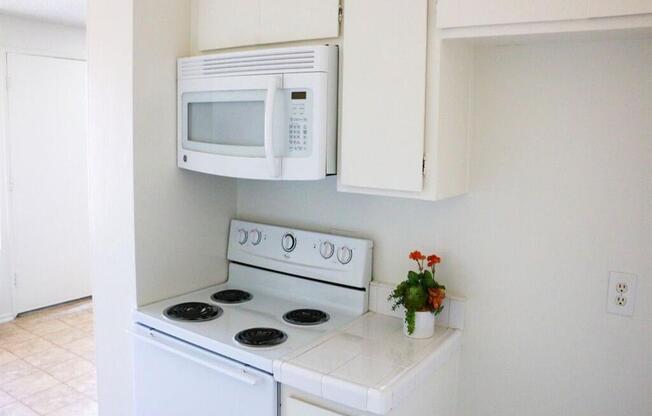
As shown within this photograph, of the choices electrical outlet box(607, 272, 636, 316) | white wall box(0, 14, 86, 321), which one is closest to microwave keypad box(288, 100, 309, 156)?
electrical outlet box(607, 272, 636, 316)

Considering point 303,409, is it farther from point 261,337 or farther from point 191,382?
point 191,382

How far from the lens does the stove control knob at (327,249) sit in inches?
86.0

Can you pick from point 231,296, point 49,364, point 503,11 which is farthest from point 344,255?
point 49,364

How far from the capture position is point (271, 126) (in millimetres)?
1849

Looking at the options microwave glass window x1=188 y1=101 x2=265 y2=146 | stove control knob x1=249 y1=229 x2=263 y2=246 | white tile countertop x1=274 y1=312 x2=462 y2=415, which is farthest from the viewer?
stove control knob x1=249 y1=229 x2=263 y2=246

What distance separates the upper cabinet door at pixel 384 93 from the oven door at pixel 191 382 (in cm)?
70

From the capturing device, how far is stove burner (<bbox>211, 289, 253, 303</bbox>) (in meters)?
2.26

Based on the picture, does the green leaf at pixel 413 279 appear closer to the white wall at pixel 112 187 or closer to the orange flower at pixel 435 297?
the orange flower at pixel 435 297

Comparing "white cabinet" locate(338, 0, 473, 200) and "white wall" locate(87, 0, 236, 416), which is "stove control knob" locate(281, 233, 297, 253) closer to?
"white wall" locate(87, 0, 236, 416)

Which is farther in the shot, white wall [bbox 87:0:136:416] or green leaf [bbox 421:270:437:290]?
white wall [bbox 87:0:136:416]

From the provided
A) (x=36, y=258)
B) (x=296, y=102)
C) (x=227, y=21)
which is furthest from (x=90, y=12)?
(x=36, y=258)

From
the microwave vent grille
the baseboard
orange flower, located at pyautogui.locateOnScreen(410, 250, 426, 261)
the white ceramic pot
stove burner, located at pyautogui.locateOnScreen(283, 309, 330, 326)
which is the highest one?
the microwave vent grille

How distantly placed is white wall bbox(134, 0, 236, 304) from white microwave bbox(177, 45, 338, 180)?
7 cm

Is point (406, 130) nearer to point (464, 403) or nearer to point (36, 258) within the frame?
point (464, 403)
